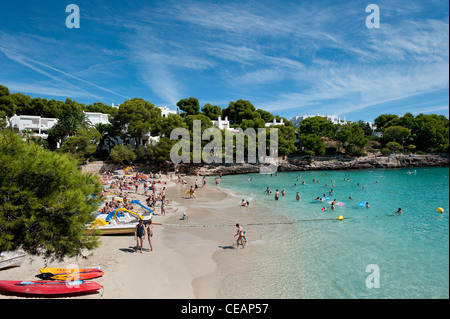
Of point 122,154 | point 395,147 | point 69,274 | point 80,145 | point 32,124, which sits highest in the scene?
point 32,124

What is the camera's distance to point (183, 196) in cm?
2594

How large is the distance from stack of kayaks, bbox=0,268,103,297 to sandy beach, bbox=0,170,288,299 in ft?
0.78

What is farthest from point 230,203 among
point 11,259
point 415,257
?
point 11,259

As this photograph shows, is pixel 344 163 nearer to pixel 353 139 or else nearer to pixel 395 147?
pixel 353 139

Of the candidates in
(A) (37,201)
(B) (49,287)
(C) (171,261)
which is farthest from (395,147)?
(A) (37,201)

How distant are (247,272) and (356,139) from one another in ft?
199

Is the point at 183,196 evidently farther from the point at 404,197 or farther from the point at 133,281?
the point at 404,197

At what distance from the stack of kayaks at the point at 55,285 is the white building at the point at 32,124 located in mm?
47504

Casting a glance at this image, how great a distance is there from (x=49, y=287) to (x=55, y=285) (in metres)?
0.19

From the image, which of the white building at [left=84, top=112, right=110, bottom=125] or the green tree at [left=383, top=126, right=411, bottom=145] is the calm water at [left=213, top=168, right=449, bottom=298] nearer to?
the white building at [left=84, top=112, right=110, bottom=125]

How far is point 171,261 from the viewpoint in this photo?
33.8 feet

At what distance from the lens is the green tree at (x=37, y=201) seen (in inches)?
234
